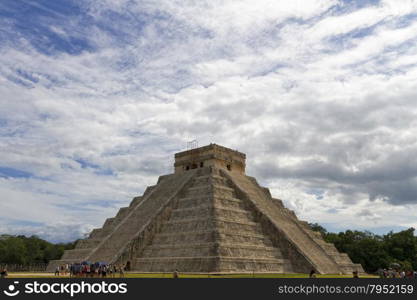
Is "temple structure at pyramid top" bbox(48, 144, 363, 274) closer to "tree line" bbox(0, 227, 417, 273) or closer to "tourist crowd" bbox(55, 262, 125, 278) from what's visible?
"tourist crowd" bbox(55, 262, 125, 278)

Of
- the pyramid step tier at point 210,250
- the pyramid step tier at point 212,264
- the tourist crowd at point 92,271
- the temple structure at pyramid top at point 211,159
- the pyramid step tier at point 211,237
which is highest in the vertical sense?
the temple structure at pyramid top at point 211,159

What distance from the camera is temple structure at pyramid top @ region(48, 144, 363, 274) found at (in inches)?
1496

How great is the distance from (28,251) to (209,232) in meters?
52.2

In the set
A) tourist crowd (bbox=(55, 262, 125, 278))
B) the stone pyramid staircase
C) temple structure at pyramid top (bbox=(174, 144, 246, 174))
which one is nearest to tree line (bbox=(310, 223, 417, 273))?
temple structure at pyramid top (bbox=(174, 144, 246, 174))

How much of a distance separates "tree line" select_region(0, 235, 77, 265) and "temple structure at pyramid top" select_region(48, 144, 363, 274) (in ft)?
92.5

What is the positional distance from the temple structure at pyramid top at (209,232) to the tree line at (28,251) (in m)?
28.2

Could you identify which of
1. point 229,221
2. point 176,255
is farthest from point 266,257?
point 176,255

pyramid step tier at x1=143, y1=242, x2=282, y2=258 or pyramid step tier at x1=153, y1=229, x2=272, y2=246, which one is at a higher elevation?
pyramid step tier at x1=153, y1=229, x2=272, y2=246

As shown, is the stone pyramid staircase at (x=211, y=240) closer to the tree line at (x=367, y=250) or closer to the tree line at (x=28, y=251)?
the tree line at (x=367, y=250)

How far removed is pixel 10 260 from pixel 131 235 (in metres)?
39.7

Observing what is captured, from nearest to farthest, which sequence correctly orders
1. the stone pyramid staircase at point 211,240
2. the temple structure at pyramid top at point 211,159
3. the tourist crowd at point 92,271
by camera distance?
the tourist crowd at point 92,271 < the stone pyramid staircase at point 211,240 < the temple structure at pyramid top at point 211,159

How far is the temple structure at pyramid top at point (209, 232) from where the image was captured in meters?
38.0

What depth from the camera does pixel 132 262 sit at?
135ft

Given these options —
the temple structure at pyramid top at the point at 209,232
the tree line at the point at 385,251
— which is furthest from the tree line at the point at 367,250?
the temple structure at pyramid top at the point at 209,232
